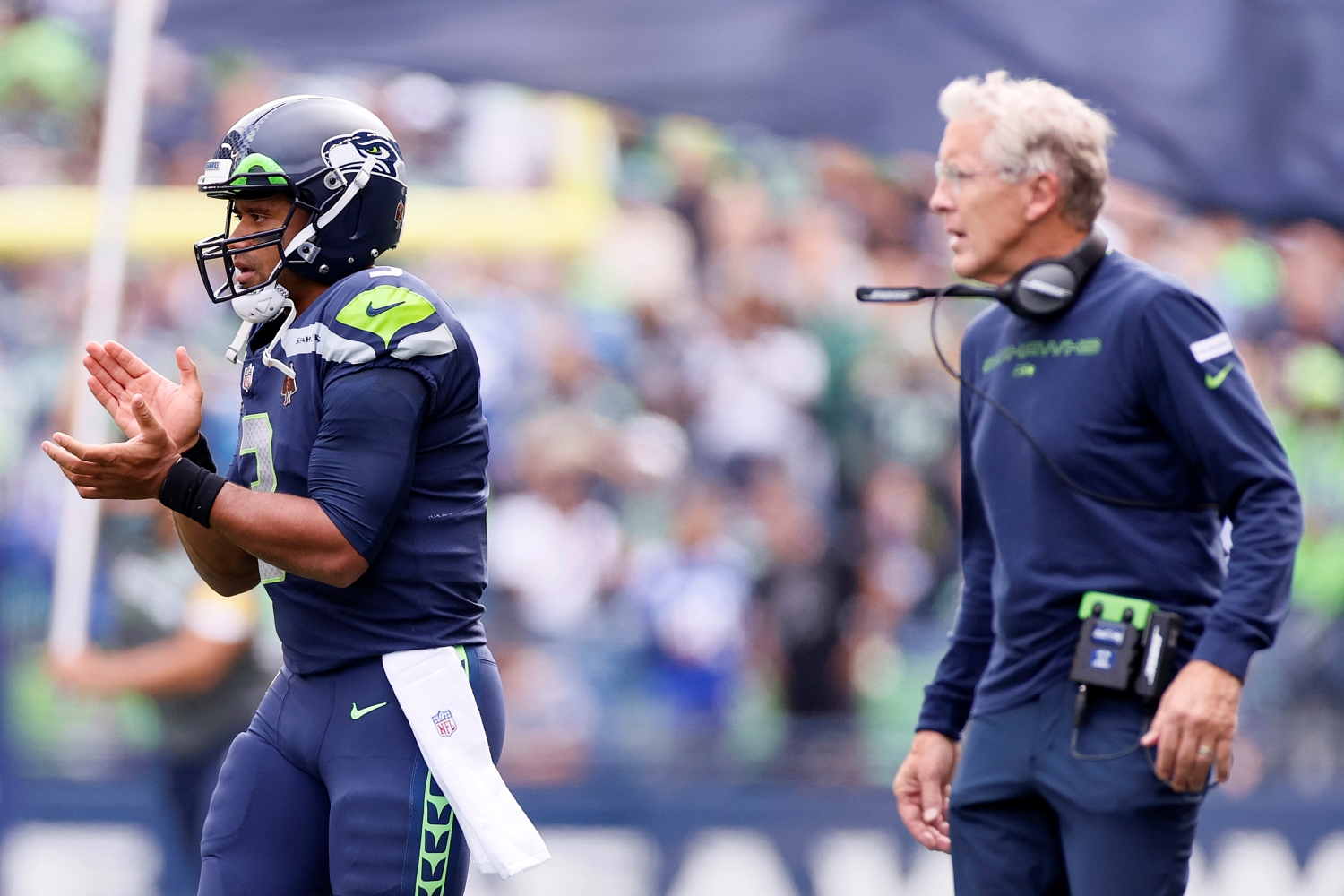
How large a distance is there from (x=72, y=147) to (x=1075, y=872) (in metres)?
7.85

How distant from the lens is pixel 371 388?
8.84ft

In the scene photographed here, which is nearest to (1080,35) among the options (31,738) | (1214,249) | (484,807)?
(484,807)

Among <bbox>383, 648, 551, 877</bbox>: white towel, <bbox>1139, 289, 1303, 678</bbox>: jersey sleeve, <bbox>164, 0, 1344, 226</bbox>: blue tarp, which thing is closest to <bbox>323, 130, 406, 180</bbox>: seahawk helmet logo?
<bbox>383, 648, 551, 877</bbox>: white towel

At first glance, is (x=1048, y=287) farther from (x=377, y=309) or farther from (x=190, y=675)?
(x=190, y=675)

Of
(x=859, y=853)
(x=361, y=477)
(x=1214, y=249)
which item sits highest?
(x=1214, y=249)

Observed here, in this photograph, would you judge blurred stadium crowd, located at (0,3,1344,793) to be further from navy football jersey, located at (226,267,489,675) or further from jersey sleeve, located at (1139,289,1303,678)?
navy football jersey, located at (226,267,489,675)

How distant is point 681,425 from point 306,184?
209 inches

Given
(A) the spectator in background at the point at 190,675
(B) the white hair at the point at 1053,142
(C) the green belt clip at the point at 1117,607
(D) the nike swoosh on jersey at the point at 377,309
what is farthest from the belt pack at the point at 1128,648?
(A) the spectator in background at the point at 190,675

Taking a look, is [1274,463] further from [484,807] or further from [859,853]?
[859,853]

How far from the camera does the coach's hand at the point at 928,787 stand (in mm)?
3291

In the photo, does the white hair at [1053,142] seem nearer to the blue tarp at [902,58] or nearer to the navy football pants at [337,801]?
the navy football pants at [337,801]

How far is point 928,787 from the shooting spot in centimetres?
329

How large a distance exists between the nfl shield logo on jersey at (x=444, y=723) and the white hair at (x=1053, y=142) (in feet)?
4.57

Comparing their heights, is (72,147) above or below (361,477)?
above
